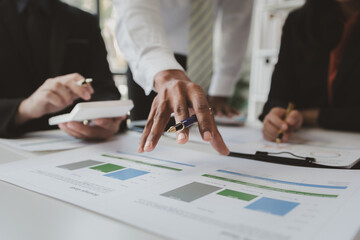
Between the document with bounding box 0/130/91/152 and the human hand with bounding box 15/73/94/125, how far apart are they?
7cm

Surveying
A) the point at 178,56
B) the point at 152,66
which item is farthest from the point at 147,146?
the point at 178,56

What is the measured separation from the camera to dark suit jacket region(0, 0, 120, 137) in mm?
979

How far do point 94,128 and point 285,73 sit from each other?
2.50 ft

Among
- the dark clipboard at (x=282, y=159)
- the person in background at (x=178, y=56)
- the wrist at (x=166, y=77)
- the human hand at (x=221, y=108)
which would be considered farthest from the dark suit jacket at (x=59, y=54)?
the dark clipboard at (x=282, y=159)

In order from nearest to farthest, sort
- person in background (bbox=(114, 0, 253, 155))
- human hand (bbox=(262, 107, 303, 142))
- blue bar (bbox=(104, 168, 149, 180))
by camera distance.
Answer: blue bar (bbox=(104, 168, 149, 180)), person in background (bbox=(114, 0, 253, 155)), human hand (bbox=(262, 107, 303, 142))

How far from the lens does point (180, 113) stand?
561 millimetres

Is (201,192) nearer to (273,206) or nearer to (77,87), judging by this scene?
(273,206)

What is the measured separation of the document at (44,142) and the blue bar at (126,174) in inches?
8.9

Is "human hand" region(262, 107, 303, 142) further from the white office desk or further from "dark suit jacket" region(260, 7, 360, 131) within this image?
the white office desk

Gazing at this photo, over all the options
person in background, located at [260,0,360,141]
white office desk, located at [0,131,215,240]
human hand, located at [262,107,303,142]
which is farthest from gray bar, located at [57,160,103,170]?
person in background, located at [260,0,360,141]

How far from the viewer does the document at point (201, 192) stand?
0.30 meters

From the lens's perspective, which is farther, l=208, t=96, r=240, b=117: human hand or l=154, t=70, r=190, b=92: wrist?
l=208, t=96, r=240, b=117: human hand

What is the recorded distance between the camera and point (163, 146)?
685mm

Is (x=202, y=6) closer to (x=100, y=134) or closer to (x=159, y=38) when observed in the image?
(x=159, y=38)
